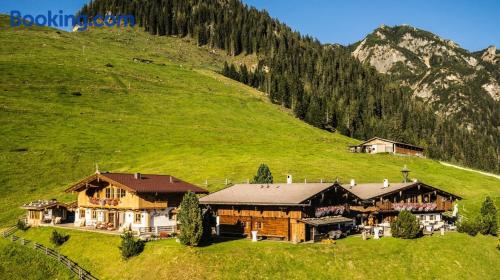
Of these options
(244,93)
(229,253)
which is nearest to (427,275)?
(229,253)

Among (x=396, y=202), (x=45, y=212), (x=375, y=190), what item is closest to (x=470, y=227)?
(x=396, y=202)

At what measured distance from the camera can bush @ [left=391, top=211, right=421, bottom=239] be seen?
5328 centimetres

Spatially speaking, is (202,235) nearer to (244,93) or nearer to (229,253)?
(229,253)

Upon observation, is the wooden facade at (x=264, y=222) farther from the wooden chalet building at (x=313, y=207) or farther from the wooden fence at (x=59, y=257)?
the wooden fence at (x=59, y=257)

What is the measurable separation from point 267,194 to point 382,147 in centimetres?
7514

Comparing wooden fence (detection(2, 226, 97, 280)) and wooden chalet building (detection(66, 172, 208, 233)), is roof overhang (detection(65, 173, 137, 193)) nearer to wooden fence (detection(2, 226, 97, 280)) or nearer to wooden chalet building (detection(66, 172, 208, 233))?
wooden chalet building (detection(66, 172, 208, 233))

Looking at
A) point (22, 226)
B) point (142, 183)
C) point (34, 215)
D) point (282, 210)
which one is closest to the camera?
point (282, 210)

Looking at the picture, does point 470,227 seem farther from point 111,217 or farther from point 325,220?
point 111,217

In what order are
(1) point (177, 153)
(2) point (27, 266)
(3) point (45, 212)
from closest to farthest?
(2) point (27, 266) → (3) point (45, 212) → (1) point (177, 153)

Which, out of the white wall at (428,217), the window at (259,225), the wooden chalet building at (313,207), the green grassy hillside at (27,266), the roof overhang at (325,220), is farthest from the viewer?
the white wall at (428,217)

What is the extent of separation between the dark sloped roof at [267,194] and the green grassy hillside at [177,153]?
558cm

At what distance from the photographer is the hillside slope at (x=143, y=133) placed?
8925cm

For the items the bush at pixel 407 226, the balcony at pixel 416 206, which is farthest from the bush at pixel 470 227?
the bush at pixel 407 226

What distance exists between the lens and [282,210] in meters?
51.5
